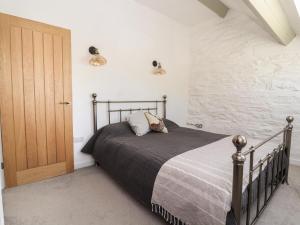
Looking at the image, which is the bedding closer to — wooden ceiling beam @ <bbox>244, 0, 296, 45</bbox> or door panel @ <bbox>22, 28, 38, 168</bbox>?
door panel @ <bbox>22, 28, 38, 168</bbox>

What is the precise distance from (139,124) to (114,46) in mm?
1308

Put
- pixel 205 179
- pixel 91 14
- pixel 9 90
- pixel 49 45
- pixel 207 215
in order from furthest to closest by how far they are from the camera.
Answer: pixel 91 14
pixel 49 45
pixel 9 90
pixel 205 179
pixel 207 215

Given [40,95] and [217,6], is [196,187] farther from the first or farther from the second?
[217,6]

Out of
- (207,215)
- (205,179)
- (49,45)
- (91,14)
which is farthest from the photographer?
(91,14)

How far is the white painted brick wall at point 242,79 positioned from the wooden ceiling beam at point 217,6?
151mm

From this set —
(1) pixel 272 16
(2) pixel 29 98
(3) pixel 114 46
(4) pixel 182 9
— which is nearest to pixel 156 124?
(3) pixel 114 46

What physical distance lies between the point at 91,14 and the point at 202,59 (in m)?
2.37

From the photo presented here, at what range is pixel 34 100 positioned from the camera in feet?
7.53

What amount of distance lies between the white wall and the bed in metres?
0.67

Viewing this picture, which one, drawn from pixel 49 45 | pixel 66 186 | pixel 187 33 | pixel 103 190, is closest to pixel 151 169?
pixel 103 190

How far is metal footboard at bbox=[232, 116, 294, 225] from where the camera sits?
1138 mm

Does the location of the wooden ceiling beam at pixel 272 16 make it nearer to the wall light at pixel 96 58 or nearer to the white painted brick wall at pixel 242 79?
the white painted brick wall at pixel 242 79

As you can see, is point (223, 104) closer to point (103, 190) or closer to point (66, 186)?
point (103, 190)

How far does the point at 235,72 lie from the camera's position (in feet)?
11.6
